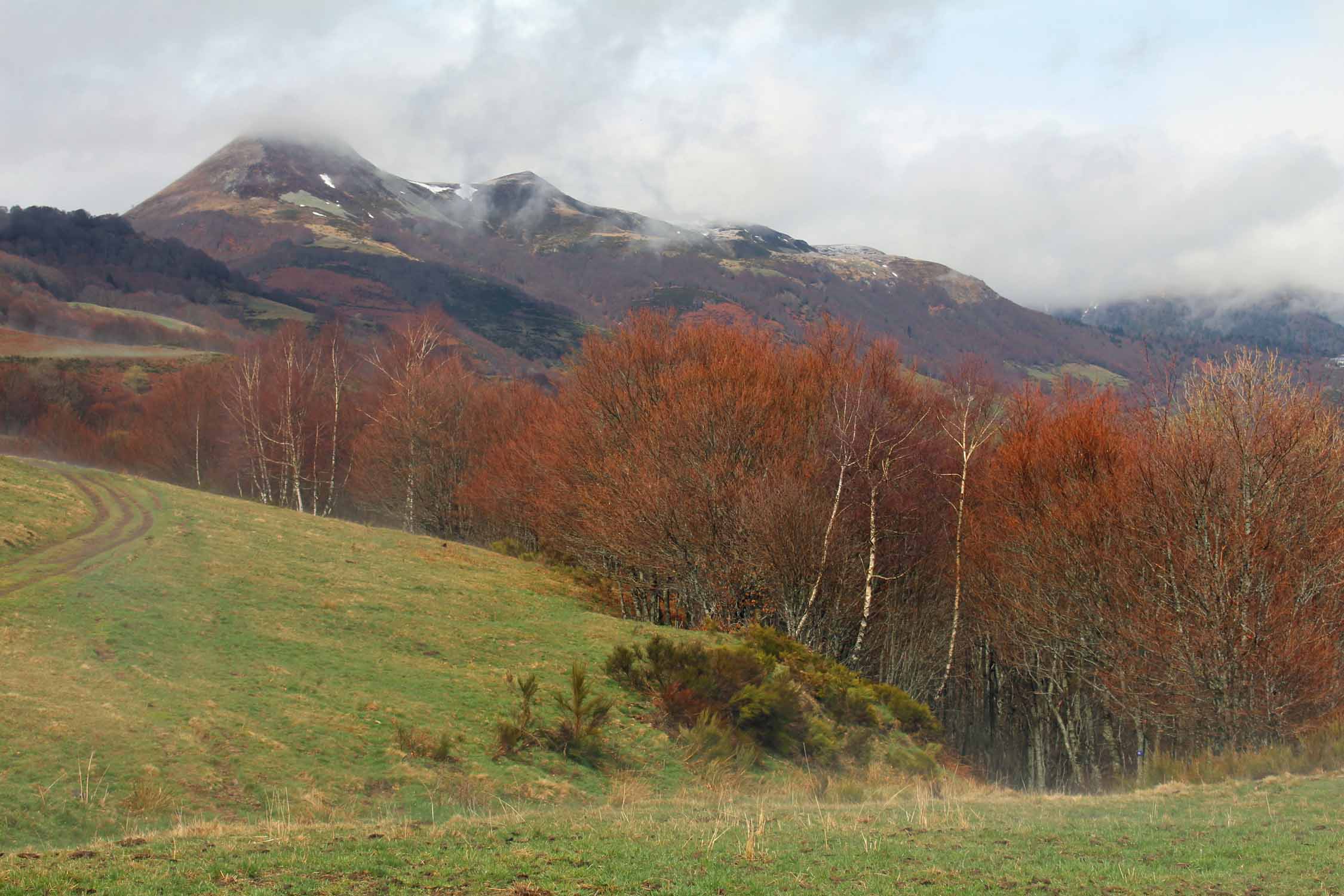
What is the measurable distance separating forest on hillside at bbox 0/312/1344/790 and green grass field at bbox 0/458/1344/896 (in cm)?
821

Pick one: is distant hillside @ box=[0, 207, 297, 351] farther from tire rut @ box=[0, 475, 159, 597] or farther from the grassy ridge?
the grassy ridge

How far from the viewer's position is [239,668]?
16750 mm

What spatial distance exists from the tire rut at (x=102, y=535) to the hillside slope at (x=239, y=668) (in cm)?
9

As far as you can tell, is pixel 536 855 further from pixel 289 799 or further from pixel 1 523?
pixel 1 523

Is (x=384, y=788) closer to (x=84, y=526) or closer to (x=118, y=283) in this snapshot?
(x=84, y=526)

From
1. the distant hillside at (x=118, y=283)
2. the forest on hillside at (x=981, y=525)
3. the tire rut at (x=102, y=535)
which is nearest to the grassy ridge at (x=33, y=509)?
the tire rut at (x=102, y=535)

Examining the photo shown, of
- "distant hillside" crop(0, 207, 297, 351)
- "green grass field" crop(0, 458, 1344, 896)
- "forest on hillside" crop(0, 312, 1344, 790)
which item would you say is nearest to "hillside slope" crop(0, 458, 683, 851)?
"green grass field" crop(0, 458, 1344, 896)

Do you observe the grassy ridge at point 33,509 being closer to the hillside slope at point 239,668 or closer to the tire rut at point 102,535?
the hillside slope at point 239,668

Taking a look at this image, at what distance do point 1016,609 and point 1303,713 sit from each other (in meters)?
9.42

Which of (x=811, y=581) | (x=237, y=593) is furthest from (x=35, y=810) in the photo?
(x=811, y=581)

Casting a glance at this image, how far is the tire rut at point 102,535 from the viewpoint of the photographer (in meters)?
19.5

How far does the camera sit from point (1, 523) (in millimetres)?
22375

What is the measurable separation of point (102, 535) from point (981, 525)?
94.3ft

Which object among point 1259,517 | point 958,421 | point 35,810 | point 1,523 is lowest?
point 35,810
